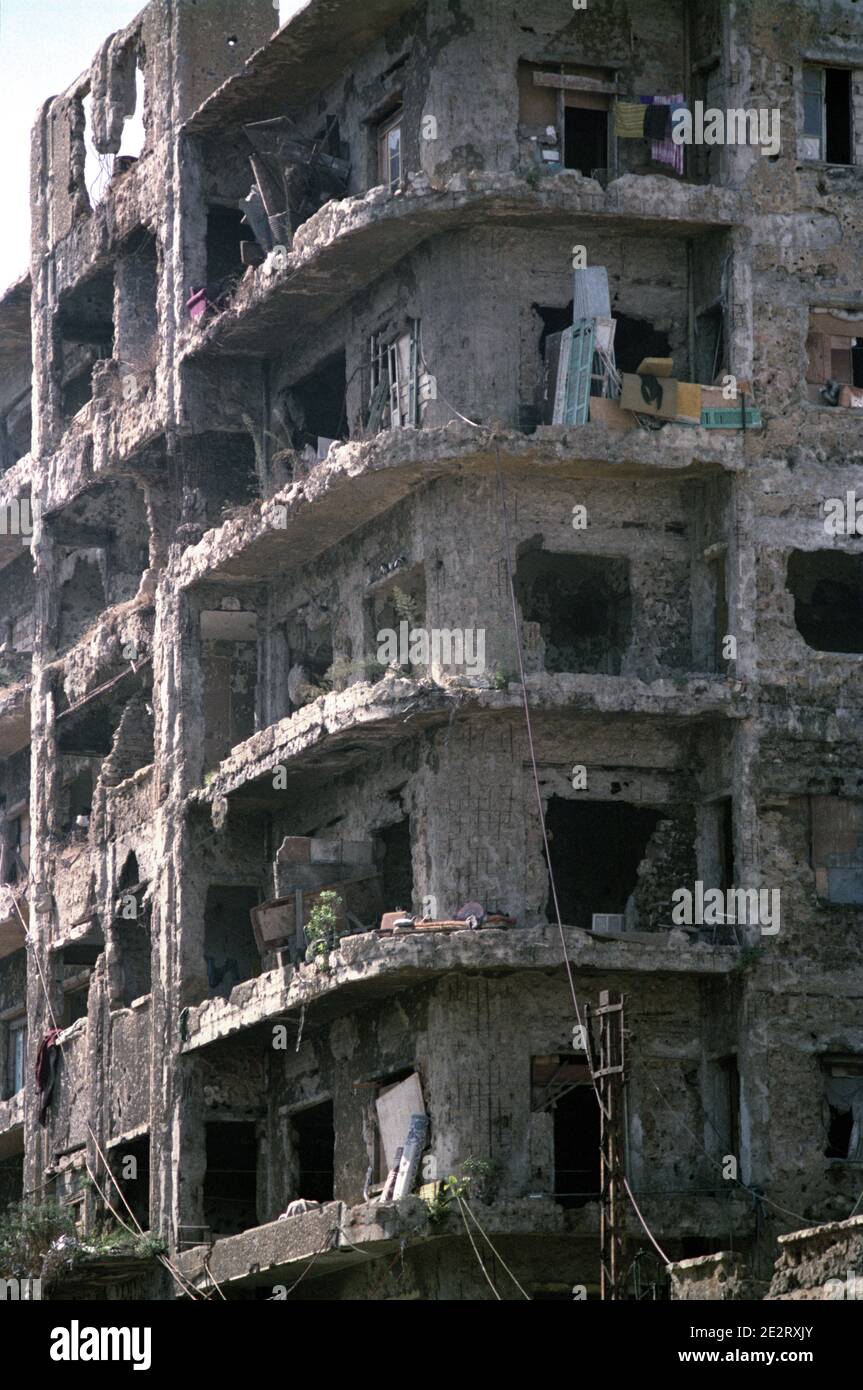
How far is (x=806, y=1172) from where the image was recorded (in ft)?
115

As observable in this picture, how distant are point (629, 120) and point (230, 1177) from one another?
14.0 m

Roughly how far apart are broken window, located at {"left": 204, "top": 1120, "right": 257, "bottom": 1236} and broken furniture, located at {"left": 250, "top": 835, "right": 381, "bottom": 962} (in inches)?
122

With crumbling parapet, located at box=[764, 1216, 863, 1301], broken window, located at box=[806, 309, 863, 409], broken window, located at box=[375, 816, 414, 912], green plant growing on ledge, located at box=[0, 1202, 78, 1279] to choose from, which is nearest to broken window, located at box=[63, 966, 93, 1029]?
green plant growing on ledge, located at box=[0, 1202, 78, 1279]

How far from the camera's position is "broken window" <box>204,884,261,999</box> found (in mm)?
41281

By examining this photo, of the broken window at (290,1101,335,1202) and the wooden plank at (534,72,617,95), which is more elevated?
the wooden plank at (534,72,617,95)

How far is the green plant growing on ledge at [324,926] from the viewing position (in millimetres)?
36469

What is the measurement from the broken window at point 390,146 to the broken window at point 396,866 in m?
7.90

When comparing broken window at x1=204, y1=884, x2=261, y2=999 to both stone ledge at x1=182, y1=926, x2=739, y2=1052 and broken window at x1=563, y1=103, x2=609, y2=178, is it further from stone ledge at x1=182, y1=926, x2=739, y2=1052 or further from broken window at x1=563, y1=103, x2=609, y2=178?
broken window at x1=563, y1=103, x2=609, y2=178

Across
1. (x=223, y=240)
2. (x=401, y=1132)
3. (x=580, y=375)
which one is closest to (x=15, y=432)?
(x=223, y=240)

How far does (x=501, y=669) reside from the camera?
36.1 metres

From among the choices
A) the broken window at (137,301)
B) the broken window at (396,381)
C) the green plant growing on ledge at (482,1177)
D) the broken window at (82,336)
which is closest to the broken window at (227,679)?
the broken window at (396,381)

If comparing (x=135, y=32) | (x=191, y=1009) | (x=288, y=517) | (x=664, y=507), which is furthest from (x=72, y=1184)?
(x=135, y=32)
